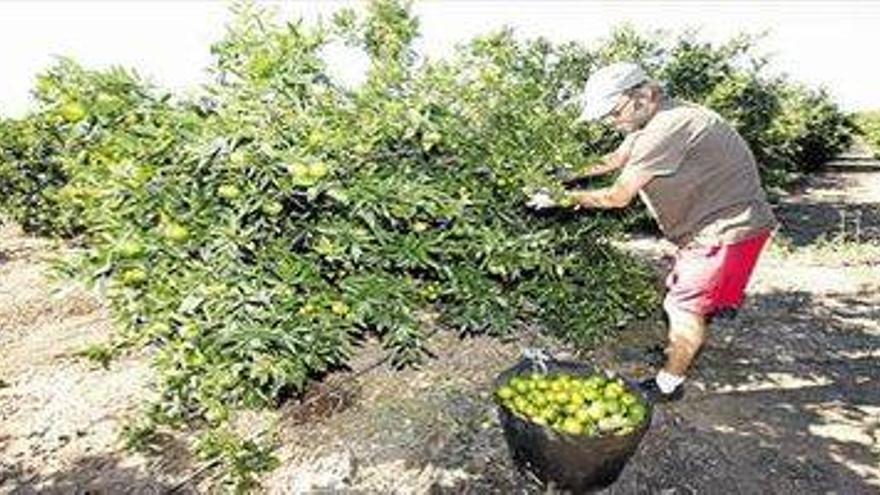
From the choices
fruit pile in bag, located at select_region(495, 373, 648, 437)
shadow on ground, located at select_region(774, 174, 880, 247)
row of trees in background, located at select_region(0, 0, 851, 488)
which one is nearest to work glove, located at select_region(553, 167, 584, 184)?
row of trees in background, located at select_region(0, 0, 851, 488)

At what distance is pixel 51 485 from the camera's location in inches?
194

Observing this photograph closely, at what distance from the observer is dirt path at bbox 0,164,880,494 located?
4.73m

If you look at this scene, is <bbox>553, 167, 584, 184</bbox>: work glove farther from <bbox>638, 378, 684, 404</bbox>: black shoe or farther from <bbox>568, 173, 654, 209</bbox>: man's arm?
<bbox>638, 378, 684, 404</bbox>: black shoe

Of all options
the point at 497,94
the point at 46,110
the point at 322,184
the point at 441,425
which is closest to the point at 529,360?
the point at 441,425

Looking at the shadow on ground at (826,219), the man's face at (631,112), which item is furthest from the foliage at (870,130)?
the man's face at (631,112)

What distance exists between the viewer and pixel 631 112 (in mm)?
4977

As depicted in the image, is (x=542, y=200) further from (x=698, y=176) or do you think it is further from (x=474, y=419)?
(x=474, y=419)

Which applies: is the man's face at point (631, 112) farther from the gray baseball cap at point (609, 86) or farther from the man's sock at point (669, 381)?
the man's sock at point (669, 381)

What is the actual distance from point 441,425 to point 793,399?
2476 millimetres

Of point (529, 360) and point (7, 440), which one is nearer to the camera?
point (529, 360)

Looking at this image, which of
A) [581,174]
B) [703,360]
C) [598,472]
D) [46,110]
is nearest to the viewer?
[46,110]

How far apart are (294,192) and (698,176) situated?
7.87ft

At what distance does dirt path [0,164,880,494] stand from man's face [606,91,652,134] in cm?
185

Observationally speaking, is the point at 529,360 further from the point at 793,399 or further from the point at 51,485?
the point at 51,485
